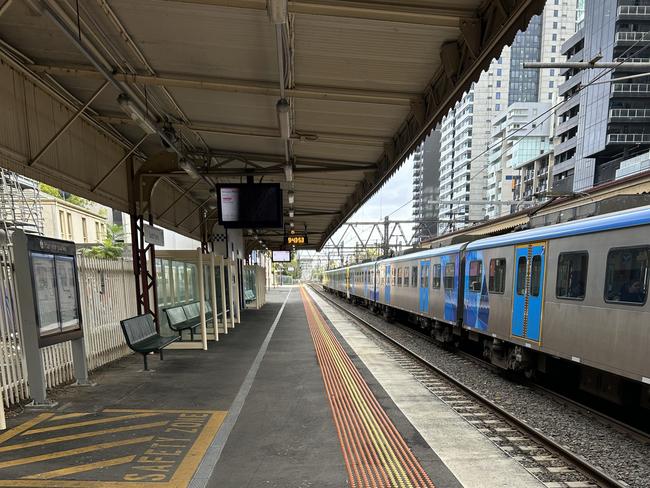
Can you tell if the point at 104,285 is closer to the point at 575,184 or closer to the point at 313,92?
Answer: the point at 313,92

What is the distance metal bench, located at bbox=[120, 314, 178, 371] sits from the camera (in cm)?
625

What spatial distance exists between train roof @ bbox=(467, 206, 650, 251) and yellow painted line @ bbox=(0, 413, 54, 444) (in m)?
7.44

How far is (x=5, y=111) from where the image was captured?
4.89 metres

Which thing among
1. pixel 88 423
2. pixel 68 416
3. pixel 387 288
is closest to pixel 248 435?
pixel 88 423

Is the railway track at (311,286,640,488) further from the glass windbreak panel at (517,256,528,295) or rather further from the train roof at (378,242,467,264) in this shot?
the train roof at (378,242,467,264)

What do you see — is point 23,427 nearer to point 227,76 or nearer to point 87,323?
point 87,323

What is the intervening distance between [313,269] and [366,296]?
9040 centimetres

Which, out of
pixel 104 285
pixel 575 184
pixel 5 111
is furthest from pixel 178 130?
pixel 575 184

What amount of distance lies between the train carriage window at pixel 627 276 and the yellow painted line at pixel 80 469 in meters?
5.78

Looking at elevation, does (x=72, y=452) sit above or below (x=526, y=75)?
below

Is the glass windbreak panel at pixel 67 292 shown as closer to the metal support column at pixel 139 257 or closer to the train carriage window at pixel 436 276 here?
the metal support column at pixel 139 257

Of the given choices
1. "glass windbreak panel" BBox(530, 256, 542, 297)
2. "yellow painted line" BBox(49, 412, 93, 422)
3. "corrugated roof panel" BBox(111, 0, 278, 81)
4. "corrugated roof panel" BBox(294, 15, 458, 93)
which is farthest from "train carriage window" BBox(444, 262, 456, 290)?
"yellow painted line" BBox(49, 412, 93, 422)

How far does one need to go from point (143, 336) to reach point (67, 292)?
6.29ft

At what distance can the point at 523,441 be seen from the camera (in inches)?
165
